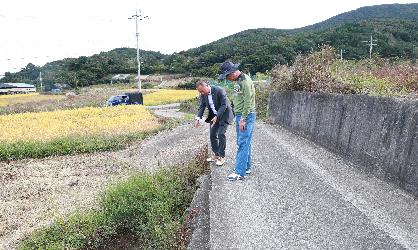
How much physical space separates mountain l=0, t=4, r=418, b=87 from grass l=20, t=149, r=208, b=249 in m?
27.2

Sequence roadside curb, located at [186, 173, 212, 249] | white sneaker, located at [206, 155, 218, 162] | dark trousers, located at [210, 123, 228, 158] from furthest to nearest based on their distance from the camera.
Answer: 1. white sneaker, located at [206, 155, 218, 162]
2. dark trousers, located at [210, 123, 228, 158]
3. roadside curb, located at [186, 173, 212, 249]

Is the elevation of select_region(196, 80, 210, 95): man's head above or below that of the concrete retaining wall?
above

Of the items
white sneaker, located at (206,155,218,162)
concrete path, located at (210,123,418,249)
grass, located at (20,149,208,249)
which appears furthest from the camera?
white sneaker, located at (206,155,218,162)

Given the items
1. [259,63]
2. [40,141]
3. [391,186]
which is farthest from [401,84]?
[259,63]

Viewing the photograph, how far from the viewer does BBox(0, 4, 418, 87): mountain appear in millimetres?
39156

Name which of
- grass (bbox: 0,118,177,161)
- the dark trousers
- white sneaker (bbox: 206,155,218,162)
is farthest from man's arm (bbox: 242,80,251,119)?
grass (bbox: 0,118,177,161)

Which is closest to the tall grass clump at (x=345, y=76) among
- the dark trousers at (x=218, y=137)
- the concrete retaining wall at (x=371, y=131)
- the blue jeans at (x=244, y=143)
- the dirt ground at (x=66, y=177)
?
the concrete retaining wall at (x=371, y=131)

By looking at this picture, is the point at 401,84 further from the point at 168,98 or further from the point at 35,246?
the point at 168,98

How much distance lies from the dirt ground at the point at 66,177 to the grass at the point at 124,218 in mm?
926

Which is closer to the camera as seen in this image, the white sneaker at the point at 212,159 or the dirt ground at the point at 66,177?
the white sneaker at the point at 212,159

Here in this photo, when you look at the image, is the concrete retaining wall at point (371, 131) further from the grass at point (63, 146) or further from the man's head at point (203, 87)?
the grass at point (63, 146)

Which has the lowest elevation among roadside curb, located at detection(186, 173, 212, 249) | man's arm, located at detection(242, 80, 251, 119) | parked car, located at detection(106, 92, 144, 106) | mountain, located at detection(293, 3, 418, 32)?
parked car, located at detection(106, 92, 144, 106)

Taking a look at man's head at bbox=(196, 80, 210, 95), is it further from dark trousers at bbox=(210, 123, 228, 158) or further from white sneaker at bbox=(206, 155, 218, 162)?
white sneaker at bbox=(206, 155, 218, 162)

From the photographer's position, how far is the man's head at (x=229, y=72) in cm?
644
